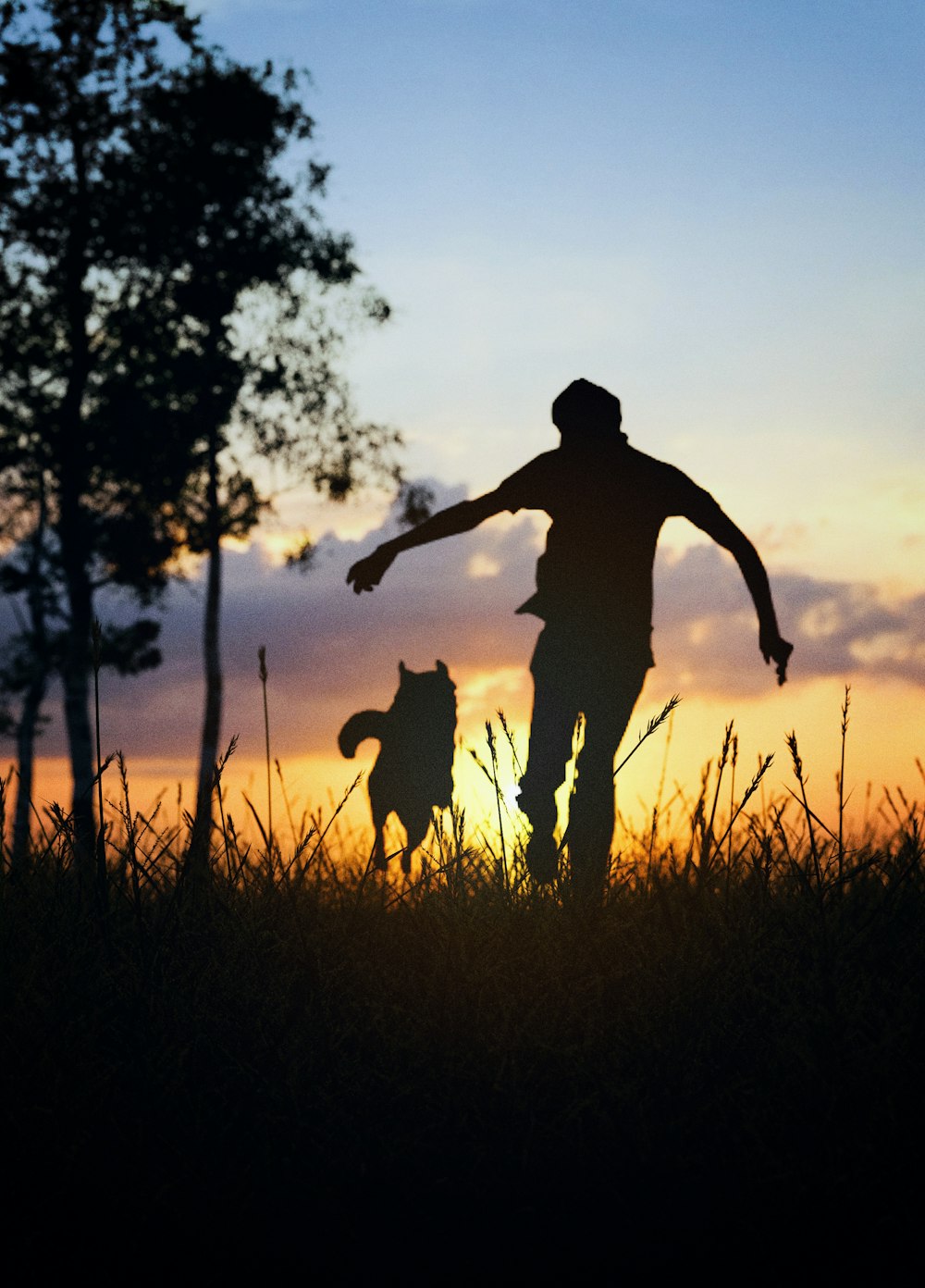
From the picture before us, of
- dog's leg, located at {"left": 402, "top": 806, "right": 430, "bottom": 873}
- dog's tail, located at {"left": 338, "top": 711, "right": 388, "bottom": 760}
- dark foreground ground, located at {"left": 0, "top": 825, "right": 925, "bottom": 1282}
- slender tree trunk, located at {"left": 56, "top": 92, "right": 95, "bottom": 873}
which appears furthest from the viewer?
slender tree trunk, located at {"left": 56, "top": 92, "right": 95, "bottom": 873}

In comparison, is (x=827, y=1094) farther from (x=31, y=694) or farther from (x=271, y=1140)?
(x=31, y=694)

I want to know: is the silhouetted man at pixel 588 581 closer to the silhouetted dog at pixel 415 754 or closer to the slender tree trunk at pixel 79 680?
the silhouetted dog at pixel 415 754

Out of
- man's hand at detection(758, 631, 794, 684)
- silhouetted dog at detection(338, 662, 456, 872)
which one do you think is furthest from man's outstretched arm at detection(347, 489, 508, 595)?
man's hand at detection(758, 631, 794, 684)

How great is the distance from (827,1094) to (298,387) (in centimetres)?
1707

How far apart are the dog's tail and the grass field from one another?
1.68 metres

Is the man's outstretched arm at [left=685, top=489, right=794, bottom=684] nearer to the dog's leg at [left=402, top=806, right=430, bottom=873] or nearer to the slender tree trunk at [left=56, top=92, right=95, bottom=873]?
the dog's leg at [left=402, top=806, right=430, bottom=873]

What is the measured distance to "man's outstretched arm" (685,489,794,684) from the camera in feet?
19.1

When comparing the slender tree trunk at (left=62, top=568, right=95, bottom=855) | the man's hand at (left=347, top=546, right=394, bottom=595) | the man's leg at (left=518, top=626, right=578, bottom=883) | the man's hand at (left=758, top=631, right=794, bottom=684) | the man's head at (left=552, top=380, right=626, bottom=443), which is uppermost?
the slender tree trunk at (left=62, top=568, right=95, bottom=855)

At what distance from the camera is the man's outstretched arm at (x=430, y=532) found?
19.1ft

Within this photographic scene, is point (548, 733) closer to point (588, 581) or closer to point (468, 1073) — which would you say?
point (588, 581)

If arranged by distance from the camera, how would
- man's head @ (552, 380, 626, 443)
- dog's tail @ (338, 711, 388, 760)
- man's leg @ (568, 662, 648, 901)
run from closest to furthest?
man's leg @ (568, 662, 648, 901)
man's head @ (552, 380, 626, 443)
dog's tail @ (338, 711, 388, 760)

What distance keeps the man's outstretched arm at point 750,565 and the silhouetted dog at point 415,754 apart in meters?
1.65

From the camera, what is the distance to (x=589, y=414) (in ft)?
18.7

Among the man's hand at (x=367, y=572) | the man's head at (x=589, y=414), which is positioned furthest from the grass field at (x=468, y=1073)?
the man's head at (x=589, y=414)
